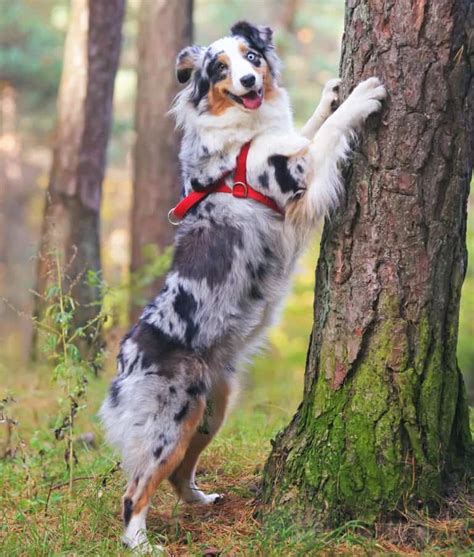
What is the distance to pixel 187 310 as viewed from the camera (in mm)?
4613

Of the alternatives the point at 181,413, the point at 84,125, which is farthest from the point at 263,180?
the point at 84,125

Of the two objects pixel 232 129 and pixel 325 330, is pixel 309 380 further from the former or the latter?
pixel 232 129

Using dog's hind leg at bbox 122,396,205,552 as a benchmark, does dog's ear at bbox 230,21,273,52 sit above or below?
above

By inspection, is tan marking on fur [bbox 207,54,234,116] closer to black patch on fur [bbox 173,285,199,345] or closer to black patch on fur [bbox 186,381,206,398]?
black patch on fur [bbox 173,285,199,345]

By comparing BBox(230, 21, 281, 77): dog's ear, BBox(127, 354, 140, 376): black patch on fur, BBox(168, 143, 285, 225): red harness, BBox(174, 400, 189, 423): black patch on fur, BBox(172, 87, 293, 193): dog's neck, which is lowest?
BBox(174, 400, 189, 423): black patch on fur

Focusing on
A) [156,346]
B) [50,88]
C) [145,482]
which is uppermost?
[50,88]

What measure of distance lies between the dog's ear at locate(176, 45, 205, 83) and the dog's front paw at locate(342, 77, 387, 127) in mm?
1383

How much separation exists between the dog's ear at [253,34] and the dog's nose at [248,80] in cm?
39

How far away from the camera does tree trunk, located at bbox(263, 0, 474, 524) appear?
397 cm

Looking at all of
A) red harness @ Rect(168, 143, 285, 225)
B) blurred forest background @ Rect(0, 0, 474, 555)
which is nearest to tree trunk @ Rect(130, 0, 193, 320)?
blurred forest background @ Rect(0, 0, 474, 555)

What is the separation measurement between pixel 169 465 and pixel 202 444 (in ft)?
2.01

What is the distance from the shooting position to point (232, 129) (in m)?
4.94

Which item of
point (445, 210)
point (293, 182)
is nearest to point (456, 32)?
point (445, 210)

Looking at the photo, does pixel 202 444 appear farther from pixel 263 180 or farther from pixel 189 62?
pixel 189 62
